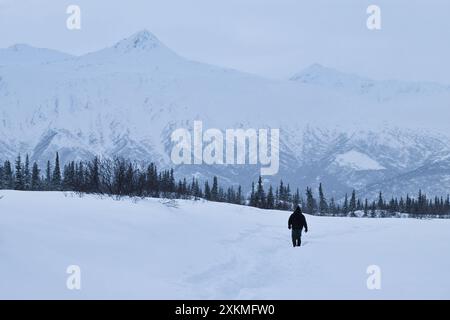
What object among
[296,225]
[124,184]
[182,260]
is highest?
[124,184]

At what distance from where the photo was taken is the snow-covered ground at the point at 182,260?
15.3 metres

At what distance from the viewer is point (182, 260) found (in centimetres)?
2014

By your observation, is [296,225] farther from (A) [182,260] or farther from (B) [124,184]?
(B) [124,184]

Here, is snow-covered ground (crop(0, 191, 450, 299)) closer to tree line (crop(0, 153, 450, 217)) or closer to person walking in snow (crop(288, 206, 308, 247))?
person walking in snow (crop(288, 206, 308, 247))

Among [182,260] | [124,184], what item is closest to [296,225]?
[182,260]

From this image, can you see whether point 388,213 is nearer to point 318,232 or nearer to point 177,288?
point 318,232

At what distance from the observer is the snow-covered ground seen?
604 inches

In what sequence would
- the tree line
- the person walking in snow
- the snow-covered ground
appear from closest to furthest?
the snow-covered ground
the person walking in snow
the tree line

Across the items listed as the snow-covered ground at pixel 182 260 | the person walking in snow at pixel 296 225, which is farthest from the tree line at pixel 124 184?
the snow-covered ground at pixel 182 260

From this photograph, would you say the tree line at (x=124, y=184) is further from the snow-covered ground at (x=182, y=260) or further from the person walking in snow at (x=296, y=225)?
the snow-covered ground at (x=182, y=260)

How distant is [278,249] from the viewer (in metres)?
25.5

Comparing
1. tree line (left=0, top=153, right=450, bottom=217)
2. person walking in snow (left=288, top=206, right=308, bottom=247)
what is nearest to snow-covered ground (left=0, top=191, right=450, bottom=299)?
person walking in snow (left=288, top=206, right=308, bottom=247)

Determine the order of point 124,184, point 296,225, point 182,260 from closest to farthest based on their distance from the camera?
point 182,260 < point 296,225 < point 124,184
